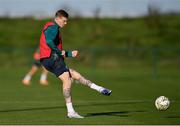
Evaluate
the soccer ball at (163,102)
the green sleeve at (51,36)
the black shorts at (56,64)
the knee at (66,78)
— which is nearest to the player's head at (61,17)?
the green sleeve at (51,36)

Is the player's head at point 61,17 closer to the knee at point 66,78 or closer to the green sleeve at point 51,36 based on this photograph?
the green sleeve at point 51,36

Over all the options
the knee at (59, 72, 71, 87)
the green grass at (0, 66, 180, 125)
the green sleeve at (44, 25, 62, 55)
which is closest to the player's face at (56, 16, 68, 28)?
the green sleeve at (44, 25, 62, 55)

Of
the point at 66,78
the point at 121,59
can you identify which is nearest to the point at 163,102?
the point at 66,78

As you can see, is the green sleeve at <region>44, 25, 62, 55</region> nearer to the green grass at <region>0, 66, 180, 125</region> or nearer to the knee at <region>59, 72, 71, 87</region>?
the knee at <region>59, 72, 71, 87</region>

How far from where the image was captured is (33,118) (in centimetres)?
1360

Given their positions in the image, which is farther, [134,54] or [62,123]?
[134,54]

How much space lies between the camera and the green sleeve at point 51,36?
44.6ft

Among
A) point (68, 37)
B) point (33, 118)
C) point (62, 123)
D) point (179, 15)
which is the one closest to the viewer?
point (62, 123)

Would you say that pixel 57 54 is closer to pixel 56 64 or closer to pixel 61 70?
pixel 56 64

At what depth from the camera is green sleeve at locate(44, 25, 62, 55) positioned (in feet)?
44.6

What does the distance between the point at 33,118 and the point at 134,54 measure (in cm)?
3110

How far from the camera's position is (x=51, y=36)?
13.7 meters

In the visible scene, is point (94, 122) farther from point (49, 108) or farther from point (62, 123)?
point (49, 108)

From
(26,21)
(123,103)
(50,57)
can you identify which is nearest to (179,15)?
(26,21)
